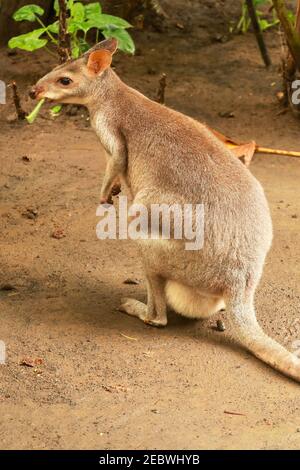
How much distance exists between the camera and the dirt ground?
15.5 ft

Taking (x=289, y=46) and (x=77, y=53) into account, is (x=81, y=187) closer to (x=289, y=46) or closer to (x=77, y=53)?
(x=77, y=53)

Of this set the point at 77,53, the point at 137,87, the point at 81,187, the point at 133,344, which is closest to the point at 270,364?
the point at 133,344

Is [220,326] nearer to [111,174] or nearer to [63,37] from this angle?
[111,174]

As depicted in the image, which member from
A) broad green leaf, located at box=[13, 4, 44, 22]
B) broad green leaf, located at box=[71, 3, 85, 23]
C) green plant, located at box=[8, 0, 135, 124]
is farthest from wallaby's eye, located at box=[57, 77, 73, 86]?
broad green leaf, located at box=[13, 4, 44, 22]

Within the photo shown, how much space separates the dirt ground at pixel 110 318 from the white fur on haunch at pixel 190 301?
0.11 meters

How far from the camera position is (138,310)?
595cm

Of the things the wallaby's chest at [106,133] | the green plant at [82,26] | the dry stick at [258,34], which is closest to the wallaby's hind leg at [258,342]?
the wallaby's chest at [106,133]

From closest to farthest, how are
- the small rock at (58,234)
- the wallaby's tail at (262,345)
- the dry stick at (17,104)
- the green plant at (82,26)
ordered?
the wallaby's tail at (262,345) < the small rock at (58,234) < the green plant at (82,26) < the dry stick at (17,104)

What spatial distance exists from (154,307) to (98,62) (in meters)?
1.62

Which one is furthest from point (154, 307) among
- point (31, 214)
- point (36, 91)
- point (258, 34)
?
point (258, 34)

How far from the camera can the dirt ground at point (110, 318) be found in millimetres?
4730

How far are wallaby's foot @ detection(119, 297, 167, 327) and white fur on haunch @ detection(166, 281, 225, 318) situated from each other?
5.5 inches

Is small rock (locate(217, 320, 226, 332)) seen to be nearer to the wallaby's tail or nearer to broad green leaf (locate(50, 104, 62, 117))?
the wallaby's tail

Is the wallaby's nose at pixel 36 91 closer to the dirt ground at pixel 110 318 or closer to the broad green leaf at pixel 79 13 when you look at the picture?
the dirt ground at pixel 110 318
